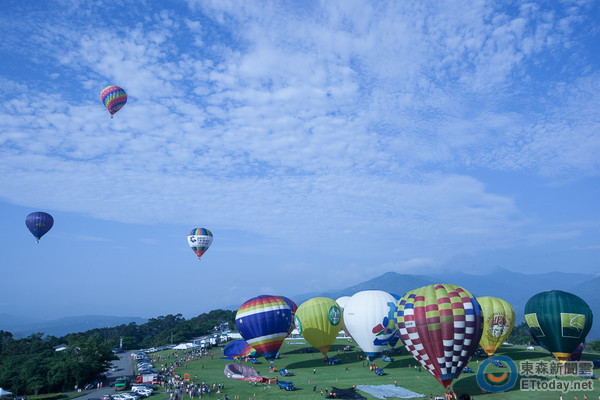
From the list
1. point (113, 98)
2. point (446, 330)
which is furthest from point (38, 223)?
point (446, 330)

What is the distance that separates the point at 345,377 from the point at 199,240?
3522cm

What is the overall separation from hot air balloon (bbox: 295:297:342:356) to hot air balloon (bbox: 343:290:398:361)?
6.99ft

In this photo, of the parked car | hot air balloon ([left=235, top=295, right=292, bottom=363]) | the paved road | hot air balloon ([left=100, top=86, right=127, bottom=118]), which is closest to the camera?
the parked car

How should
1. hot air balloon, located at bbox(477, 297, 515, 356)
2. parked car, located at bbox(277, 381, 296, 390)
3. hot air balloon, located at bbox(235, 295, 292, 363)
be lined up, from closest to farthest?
parked car, located at bbox(277, 381, 296, 390) → hot air balloon, located at bbox(235, 295, 292, 363) → hot air balloon, located at bbox(477, 297, 515, 356)

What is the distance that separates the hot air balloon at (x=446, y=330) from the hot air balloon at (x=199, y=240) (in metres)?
42.4

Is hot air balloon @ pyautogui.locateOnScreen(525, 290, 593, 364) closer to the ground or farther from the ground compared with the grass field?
farther from the ground

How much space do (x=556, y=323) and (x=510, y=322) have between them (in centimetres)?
511

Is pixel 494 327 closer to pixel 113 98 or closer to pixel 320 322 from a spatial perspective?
pixel 320 322

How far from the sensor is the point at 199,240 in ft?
215

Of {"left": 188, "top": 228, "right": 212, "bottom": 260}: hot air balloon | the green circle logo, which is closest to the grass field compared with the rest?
the green circle logo

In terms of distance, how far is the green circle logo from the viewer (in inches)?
1780

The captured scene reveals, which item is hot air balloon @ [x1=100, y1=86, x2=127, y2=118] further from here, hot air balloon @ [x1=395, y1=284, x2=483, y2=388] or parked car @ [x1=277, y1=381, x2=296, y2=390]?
hot air balloon @ [x1=395, y1=284, x2=483, y2=388]

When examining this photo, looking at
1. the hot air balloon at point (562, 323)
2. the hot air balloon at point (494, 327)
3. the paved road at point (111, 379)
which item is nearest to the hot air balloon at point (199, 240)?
the paved road at point (111, 379)

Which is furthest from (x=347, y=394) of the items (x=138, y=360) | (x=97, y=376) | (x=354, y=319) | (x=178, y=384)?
(x=138, y=360)
